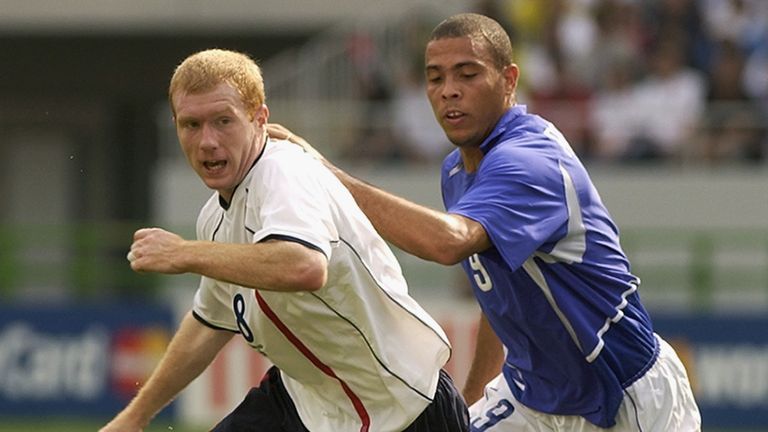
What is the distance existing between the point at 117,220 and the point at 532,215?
58.0ft

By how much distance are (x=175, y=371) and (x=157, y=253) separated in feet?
4.34

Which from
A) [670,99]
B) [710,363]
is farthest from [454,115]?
[670,99]

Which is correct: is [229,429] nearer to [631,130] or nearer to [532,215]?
[532,215]

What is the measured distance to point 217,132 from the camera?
5.34m

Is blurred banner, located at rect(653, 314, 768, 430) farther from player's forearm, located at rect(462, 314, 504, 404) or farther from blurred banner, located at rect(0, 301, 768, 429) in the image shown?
player's forearm, located at rect(462, 314, 504, 404)

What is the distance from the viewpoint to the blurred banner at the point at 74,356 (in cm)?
1561

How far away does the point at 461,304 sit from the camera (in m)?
15.4

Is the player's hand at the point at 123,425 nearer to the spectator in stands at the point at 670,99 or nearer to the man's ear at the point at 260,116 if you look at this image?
the man's ear at the point at 260,116

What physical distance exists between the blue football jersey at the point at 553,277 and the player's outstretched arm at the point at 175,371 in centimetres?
102

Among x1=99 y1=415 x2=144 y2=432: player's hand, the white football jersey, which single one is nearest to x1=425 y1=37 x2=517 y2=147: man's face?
the white football jersey

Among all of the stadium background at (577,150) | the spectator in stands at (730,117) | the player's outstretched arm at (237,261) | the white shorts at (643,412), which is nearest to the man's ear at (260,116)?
the player's outstretched arm at (237,261)

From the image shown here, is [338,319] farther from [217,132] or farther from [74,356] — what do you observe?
[74,356]

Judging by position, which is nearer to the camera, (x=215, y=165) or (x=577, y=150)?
(x=215, y=165)

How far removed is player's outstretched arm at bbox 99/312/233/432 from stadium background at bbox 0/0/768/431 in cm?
796
